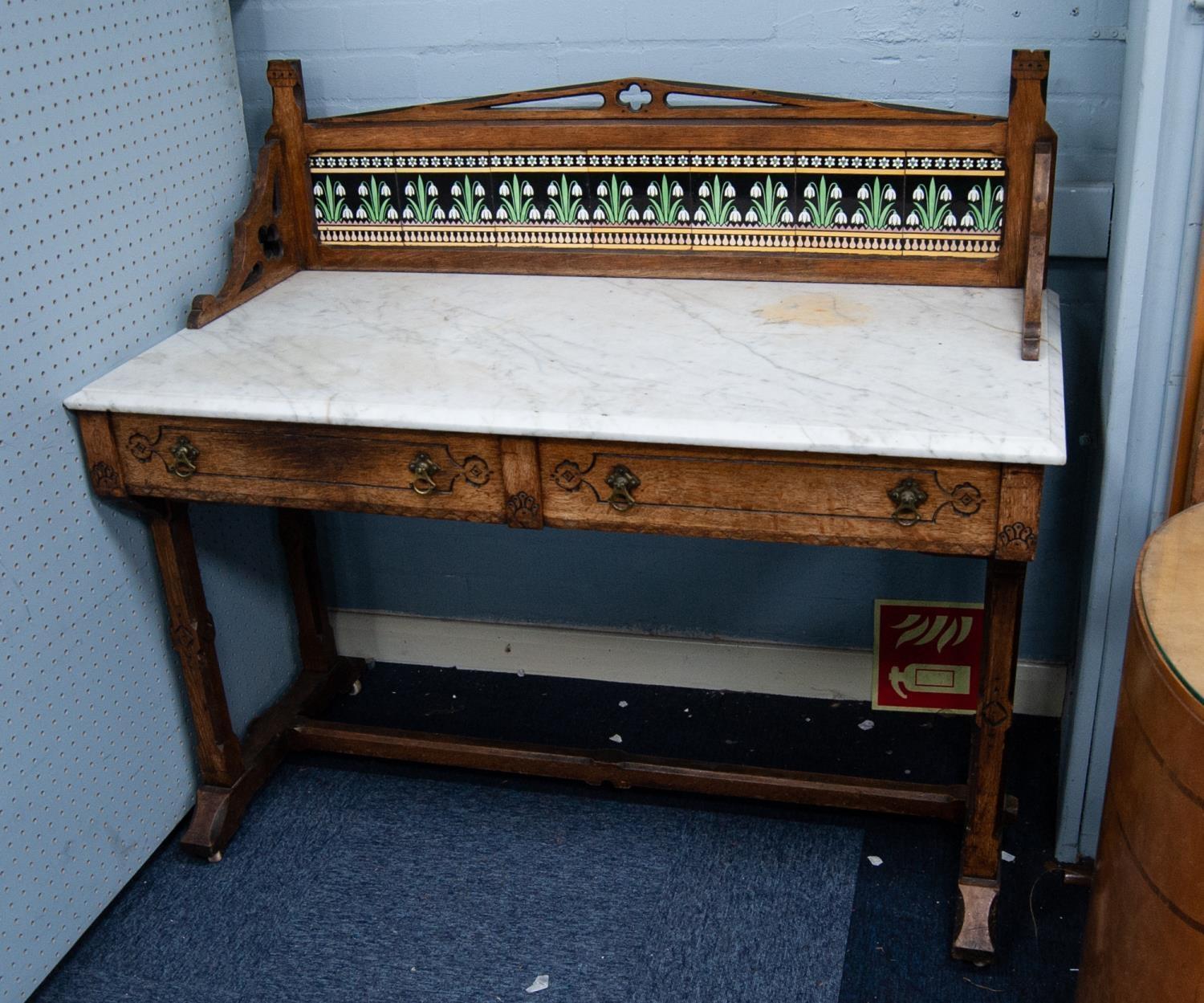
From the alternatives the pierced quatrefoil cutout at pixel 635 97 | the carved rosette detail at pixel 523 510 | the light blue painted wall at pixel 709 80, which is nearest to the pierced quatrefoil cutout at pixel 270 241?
the light blue painted wall at pixel 709 80

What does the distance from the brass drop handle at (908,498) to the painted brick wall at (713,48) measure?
840 mm

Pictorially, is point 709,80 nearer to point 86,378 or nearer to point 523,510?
point 523,510

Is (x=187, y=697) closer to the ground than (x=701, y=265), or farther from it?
closer to the ground

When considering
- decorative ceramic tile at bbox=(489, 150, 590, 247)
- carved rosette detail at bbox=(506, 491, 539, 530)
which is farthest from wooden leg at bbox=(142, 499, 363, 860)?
decorative ceramic tile at bbox=(489, 150, 590, 247)

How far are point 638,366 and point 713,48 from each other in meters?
0.73

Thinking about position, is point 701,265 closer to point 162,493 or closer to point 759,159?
point 759,159

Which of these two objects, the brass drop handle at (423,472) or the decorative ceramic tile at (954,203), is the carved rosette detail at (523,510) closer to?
the brass drop handle at (423,472)

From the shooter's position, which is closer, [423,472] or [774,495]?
[774,495]

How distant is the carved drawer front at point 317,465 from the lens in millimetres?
1812

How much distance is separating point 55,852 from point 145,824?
0.78ft

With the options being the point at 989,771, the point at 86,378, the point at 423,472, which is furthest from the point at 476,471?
the point at 989,771

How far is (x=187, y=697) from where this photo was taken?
92.2 inches

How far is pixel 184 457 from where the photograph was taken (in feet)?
6.26

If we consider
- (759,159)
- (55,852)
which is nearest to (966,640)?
(759,159)
